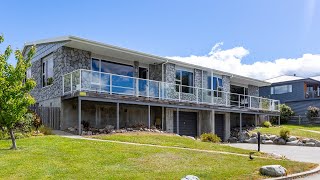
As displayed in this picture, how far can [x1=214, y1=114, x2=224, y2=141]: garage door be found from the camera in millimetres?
Answer: 31766

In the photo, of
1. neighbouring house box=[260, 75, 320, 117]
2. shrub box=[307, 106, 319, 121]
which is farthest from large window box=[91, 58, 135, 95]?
neighbouring house box=[260, 75, 320, 117]

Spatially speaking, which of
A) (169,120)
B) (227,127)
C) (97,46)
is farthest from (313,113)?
(97,46)

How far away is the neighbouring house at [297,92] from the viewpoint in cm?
4728

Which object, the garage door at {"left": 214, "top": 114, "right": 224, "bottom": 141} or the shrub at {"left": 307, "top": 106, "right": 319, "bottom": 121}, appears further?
the shrub at {"left": 307, "top": 106, "right": 319, "bottom": 121}

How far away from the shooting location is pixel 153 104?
24.6 m

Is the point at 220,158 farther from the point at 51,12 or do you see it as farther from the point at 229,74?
the point at 229,74

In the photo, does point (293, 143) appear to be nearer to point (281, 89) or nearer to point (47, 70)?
point (47, 70)

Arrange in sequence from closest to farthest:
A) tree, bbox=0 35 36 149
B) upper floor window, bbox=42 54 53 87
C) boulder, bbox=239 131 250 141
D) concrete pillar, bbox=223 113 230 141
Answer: tree, bbox=0 35 36 149
upper floor window, bbox=42 54 53 87
boulder, bbox=239 131 250 141
concrete pillar, bbox=223 113 230 141

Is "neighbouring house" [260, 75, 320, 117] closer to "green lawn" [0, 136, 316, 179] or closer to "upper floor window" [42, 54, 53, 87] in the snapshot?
"upper floor window" [42, 54, 53, 87]

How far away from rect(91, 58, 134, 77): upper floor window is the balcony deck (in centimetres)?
263

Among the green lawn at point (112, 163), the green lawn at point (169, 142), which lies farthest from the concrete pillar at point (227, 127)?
the green lawn at point (112, 163)

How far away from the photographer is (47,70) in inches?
998

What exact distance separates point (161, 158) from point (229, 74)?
71.4ft

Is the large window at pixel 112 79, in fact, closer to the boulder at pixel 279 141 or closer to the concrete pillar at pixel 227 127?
the concrete pillar at pixel 227 127
